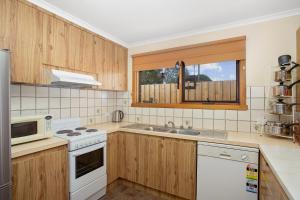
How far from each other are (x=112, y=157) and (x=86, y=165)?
0.44 m

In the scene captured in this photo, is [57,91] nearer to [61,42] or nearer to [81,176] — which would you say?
[61,42]

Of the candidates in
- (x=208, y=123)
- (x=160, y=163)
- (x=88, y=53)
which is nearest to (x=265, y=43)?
(x=208, y=123)

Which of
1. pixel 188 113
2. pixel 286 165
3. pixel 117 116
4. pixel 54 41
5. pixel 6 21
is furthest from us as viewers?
pixel 117 116

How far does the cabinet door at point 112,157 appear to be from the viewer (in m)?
2.15

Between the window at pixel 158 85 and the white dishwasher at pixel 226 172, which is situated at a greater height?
the window at pixel 158 85

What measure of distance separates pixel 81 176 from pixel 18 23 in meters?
1.63

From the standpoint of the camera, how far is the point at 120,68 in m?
2.73

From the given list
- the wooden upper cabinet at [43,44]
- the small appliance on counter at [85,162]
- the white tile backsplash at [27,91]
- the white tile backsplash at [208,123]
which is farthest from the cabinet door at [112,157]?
the white tile backsplash at [208,123]

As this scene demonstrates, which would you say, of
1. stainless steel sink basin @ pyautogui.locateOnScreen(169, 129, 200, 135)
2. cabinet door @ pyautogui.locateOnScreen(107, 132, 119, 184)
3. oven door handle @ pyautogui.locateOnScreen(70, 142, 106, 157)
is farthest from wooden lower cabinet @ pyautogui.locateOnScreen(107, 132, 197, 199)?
stainless steel sink basin @ pyautogui.locateOnScreen(169, 129, 200, 135)

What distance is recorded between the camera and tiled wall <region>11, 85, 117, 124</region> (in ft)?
5.70

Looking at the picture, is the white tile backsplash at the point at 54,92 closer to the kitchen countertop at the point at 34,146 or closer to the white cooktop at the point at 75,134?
the white cooktop at the point at 75,134

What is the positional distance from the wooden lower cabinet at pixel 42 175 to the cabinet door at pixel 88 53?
1.07m

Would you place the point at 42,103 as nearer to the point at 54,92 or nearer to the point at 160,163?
the point at 54,92

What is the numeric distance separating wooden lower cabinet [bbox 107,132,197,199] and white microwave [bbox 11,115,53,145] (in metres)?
0.79
